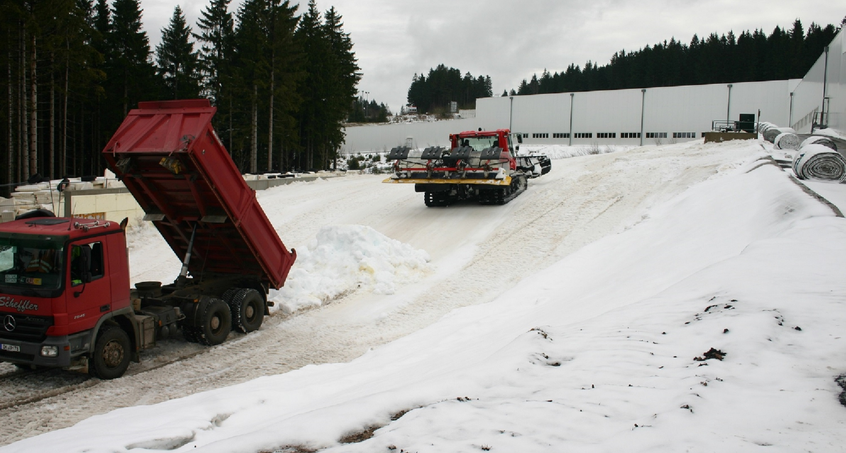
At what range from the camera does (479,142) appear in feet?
64.8

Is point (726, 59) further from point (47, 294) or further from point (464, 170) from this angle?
point (47, 294)

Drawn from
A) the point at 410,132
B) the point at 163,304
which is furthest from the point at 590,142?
the point at 163,304

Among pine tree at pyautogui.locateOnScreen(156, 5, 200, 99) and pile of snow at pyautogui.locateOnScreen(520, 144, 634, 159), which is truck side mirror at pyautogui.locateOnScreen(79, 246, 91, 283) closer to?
pile of snow at pyautogui.locateOnScreen(520, 144, 634, 159)

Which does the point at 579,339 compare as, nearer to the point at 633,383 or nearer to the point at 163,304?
the point at 633,383

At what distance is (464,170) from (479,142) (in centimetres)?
Answer: 250

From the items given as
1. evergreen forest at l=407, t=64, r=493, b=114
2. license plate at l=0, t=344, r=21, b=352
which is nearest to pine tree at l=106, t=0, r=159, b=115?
license plate at l=0, t=344, r=21, b=352

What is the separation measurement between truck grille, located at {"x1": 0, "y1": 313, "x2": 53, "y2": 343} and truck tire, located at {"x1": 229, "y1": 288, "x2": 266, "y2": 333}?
2.79 meters

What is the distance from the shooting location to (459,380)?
5.12 metres

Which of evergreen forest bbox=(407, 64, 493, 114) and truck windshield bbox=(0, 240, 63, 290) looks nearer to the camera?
truck windshield bbox=(0, 240, 63, 290)

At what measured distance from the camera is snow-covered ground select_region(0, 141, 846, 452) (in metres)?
3.95

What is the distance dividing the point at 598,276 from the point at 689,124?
46.3 metres

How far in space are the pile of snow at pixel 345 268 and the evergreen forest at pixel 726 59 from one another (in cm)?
8376

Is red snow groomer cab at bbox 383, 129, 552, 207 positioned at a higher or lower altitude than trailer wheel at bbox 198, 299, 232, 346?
higher

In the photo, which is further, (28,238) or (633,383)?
(28,238)
